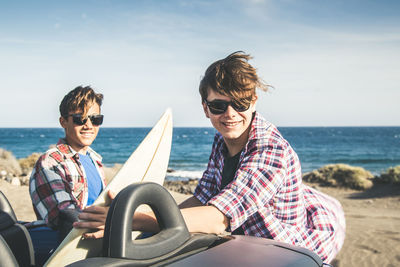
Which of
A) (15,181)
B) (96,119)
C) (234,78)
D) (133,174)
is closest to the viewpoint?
(133,174)

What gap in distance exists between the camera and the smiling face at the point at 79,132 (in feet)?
9.89

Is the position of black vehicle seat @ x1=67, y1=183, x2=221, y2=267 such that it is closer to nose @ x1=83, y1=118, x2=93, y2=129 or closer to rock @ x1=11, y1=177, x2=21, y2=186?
nose @ x1=83, y1=118, x2=93, y2=129

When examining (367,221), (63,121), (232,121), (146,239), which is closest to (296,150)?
(367,221)

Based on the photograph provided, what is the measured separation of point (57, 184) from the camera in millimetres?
2625

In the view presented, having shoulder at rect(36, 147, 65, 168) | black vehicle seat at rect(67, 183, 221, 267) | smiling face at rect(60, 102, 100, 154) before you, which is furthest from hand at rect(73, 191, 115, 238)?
smiling face at rect(60, 102, 100, 154)

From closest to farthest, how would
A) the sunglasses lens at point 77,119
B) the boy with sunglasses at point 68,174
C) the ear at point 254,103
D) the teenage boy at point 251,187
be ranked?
the teenage boy at point 251,187 < the ear at point 254,103 < the boy with sunglasses at point 68,174 < the sunglasses lens at point 77,119

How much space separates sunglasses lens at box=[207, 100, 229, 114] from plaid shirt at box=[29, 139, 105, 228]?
1.30 metres

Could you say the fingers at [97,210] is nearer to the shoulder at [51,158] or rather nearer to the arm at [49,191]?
the arm at [49,191]

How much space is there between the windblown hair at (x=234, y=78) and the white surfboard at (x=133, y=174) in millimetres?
433

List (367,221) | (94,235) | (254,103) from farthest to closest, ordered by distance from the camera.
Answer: (367,221)
(254,103)
(94,235)

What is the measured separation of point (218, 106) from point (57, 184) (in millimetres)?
1437

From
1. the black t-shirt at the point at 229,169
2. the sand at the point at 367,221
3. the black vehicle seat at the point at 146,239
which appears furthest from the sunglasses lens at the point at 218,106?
the sand at the point at 367,221

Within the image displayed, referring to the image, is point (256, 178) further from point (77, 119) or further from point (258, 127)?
point (77, 119)

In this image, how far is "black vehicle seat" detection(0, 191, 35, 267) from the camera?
5.96ft
